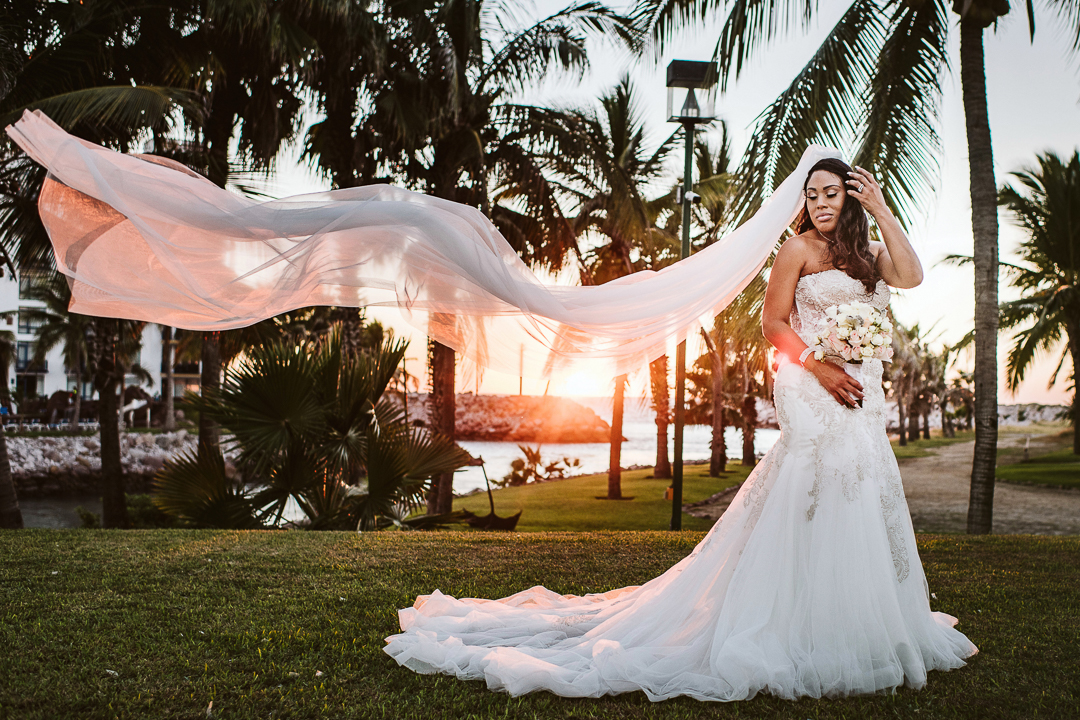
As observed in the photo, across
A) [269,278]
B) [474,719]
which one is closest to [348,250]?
[269,278]

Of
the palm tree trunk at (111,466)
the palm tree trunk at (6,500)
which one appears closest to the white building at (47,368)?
the palm tree trunk at (111,466)

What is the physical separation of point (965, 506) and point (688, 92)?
41.7 feet

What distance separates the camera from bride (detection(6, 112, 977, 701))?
3215 millimetres

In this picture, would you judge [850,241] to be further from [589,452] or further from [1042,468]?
[589,452]

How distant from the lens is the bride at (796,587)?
310 cm

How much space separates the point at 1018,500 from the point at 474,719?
19.1 m

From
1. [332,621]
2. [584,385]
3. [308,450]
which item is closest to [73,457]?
[308,450]

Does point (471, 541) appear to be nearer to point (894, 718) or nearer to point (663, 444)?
point (894, 718)

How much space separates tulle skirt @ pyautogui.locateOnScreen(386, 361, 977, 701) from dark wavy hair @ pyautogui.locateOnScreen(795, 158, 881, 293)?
0.49m

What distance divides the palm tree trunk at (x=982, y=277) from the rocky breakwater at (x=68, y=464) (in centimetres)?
2129

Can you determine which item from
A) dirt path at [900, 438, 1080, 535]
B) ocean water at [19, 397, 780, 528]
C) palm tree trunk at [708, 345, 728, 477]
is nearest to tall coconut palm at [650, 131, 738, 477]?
palm tree trunk at [708, 345, 728, 477]

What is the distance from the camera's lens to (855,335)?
3.42 metres

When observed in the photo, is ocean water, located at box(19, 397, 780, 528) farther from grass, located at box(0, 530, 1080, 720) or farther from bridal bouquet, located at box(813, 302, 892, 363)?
grass, located at box(0, 530, 1080, 720)

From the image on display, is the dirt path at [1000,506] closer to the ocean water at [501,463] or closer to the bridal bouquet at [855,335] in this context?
the ocean water at [501,463]
